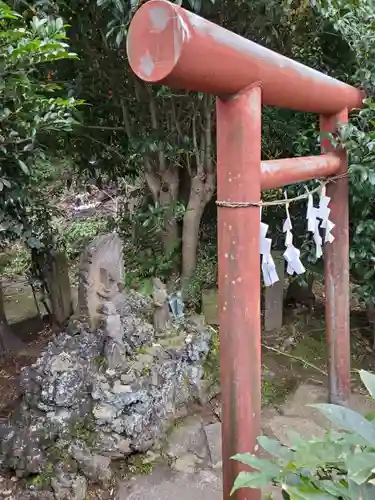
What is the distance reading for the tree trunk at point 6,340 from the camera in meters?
3.84

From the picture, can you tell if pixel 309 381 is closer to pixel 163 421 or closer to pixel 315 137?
pixel 163 421

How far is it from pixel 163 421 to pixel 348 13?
2921mm

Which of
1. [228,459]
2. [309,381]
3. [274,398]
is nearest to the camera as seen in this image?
[228,459]

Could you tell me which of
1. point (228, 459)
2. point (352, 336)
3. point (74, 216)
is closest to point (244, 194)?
point (228, 459)

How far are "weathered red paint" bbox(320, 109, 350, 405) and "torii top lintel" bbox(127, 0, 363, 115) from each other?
3.91 ft

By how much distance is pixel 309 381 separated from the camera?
11.8 feet

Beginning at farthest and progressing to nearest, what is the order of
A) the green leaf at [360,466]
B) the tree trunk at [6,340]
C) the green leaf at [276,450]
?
1. the tree trunk at [6,340]
2. the green leaf at [276,450]
3. the green leaf at [360,466]

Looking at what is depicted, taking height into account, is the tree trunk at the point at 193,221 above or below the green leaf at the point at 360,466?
above

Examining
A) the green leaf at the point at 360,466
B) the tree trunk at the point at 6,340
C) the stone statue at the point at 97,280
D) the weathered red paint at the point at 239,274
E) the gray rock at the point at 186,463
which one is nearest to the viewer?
the green leaf at the point at 360,466

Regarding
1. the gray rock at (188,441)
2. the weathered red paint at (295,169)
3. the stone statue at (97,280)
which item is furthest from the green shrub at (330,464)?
the stone statue at (97,280)

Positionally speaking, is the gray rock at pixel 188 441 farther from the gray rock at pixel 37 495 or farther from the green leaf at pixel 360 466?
the green leaf at pixel 360 466

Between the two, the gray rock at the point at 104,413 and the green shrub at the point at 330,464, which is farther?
the gray rock at the point at 104,413

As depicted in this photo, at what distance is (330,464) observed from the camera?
1.00m

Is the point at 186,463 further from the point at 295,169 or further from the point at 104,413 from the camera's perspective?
the point at 295,169
